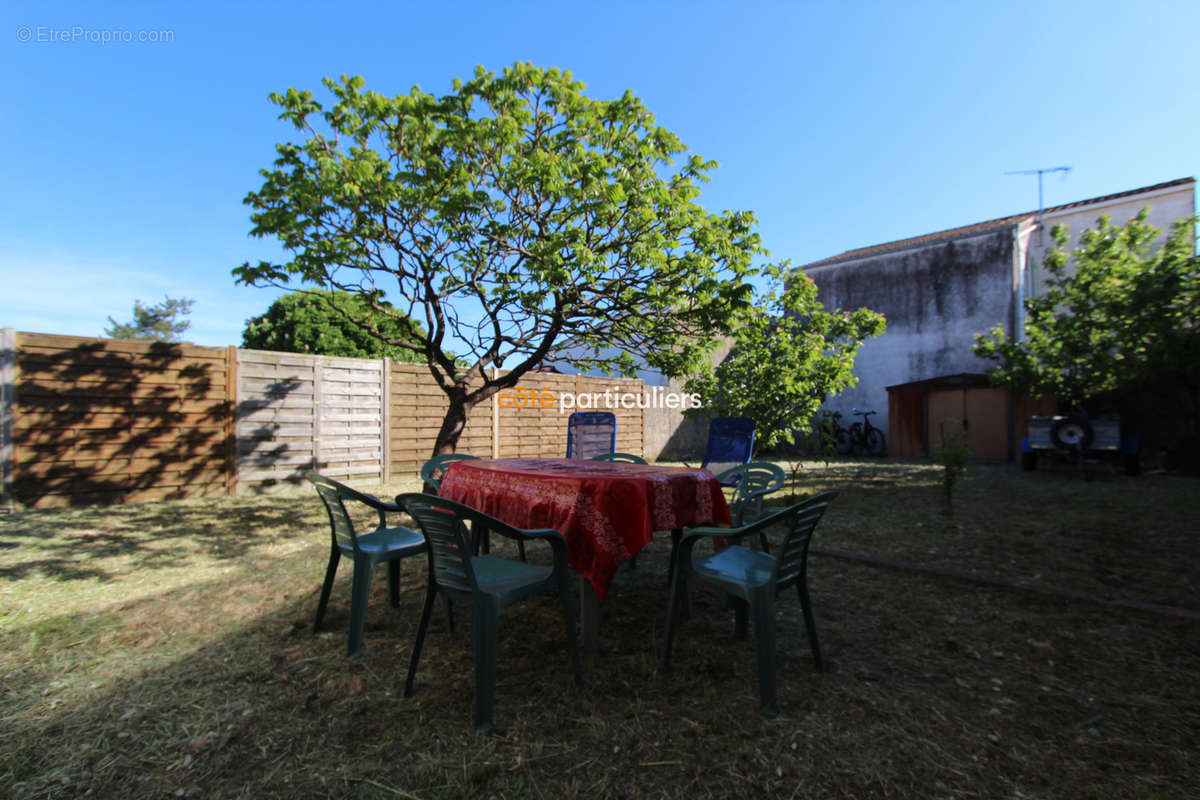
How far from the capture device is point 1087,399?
9469 millimetres

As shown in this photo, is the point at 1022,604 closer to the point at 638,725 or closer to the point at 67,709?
the point at 638,725

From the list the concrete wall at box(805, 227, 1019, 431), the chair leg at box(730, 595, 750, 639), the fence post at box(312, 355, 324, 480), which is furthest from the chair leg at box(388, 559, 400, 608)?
the concrete wall at box(805, 227, 1019, 431)

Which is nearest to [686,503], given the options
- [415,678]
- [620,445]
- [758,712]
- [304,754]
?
[758,712]

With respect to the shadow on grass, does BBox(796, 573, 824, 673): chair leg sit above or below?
above

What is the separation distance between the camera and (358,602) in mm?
2434

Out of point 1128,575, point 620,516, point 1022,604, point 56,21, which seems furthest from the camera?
point 56,21

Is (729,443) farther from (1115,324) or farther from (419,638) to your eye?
(1115,324)

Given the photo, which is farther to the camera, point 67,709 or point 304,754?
point 67,709

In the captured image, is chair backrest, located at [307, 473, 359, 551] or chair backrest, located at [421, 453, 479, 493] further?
chair backrest, located at [421, 453, 479, 493]

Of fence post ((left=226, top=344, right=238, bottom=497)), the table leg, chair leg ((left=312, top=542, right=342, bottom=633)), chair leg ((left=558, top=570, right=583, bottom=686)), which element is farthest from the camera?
fence post ((left=226, top=344, right=238, bottom=497))

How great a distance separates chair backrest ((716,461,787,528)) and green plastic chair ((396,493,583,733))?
1401mm

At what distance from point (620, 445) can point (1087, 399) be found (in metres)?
8.41

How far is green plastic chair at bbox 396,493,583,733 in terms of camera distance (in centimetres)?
188

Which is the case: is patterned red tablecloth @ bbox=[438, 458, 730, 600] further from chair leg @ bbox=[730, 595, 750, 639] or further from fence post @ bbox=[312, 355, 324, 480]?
fence post @ bbox=[312, 355, 324, 480]
